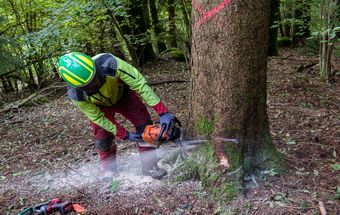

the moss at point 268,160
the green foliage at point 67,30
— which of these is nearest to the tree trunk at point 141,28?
the green foliage at point 67,30

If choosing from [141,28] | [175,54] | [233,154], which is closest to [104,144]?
[233,154]

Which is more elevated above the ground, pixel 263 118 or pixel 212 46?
pixel 212 46

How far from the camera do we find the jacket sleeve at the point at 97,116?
3.66m

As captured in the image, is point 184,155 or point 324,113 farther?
point 324,113

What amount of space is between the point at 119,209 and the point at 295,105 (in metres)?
3.66

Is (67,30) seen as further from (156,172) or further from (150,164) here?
(156,172)

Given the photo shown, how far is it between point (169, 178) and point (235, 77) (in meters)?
1.33

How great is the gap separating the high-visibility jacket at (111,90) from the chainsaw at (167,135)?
0.60 feet

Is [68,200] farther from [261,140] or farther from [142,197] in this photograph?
[261,140]

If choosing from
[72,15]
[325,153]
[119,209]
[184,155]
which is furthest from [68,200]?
[72,15]

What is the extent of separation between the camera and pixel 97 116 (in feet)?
12.1

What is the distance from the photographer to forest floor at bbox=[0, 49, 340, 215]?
3043 millimetres

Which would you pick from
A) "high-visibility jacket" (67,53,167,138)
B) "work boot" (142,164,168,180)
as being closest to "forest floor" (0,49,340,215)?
"work boot" (142,164,168,180)

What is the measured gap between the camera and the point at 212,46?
2934mm
